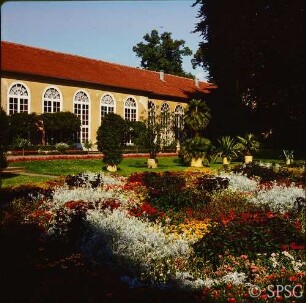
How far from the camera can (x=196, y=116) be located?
2228cm

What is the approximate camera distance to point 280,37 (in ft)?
71.7

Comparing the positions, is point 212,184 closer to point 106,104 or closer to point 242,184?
point 242,184

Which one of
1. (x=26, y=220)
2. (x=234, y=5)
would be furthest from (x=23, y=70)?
(x=26, y=220)

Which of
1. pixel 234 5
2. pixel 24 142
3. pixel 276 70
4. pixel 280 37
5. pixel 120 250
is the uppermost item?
pixel 234 5

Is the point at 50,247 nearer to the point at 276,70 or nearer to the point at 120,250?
the point at 120,250

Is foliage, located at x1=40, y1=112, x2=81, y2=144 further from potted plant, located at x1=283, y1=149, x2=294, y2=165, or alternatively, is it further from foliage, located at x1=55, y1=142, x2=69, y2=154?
potted plant, located at x1=283, y1=149, x2=294, y2=165

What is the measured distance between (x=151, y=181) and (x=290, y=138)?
38.6 feet

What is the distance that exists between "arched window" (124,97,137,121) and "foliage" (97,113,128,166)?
18434 millimetres

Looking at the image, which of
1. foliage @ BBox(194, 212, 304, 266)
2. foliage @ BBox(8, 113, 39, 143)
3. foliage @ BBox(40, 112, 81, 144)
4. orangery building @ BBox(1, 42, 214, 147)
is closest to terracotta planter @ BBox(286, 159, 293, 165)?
foliage @ BBox(194, 212, 304, 266)

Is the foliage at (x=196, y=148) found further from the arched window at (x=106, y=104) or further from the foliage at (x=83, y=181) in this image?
the arched window at (x=106, y=104)

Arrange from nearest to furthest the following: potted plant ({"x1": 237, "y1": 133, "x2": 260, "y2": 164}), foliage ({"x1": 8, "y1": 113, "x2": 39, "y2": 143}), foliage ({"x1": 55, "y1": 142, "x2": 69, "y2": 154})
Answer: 1. potted plant ({"x1": 237, "y1": 133, "x2": 260, "y2": 164})
2. foliage ({"x1": 8, "y1": 113, "x2": 39, "y2": 143})
3. foliage ({"x1": 55, "y1": 142, "x2": 69, "y2": 154})

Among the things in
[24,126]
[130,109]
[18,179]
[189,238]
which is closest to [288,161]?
[18,179]

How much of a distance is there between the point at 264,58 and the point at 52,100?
54.1 feet

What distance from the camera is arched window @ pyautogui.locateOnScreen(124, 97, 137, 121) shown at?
124ft
